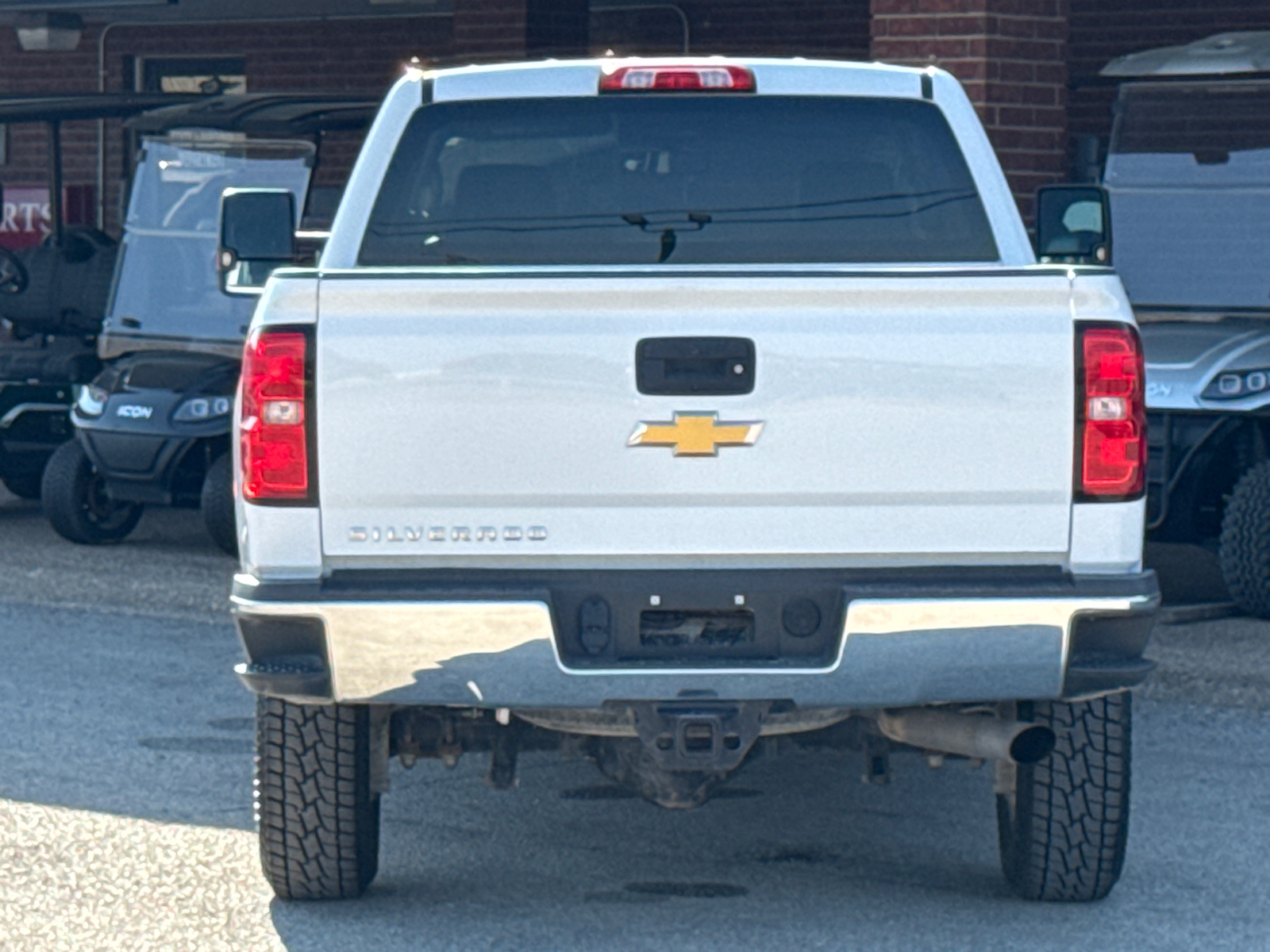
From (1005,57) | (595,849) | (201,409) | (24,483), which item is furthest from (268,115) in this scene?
(595,849)

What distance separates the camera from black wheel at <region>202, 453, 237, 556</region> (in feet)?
38.0

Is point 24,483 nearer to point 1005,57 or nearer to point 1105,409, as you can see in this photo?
point 1005,57

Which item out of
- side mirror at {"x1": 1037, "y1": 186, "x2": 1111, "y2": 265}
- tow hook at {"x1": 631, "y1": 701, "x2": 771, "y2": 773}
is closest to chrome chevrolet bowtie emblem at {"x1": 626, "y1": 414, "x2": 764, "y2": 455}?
tow hook at {"x1": 631, "y1": 701, "x2": 771, "y2": 773}

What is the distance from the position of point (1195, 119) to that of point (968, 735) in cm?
662

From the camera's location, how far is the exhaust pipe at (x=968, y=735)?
5.16 meters

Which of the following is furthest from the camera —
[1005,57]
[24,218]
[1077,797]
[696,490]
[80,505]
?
[24,218]

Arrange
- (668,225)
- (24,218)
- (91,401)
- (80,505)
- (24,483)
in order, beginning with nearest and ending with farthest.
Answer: (668,225) < (91,401) < (80,505) < (24,483) < (24,218)

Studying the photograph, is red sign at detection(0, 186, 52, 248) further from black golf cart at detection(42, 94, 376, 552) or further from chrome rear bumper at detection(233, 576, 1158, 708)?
chrome rear bumper at detection(233, 576, 1158, 708)

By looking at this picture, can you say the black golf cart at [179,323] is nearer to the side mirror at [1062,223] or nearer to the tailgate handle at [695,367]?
the side mirror at [1062,223]

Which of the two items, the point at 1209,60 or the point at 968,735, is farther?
the point at 1209,60

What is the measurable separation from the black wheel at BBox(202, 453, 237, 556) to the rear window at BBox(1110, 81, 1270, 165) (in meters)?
4.45

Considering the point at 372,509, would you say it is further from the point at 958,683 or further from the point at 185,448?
the point at 185,448

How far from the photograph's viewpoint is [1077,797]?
5.52 metres

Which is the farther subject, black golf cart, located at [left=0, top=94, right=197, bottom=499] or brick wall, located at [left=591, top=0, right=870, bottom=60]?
brick wall, located at [left=591, top=0, right=870, bottom=60]
